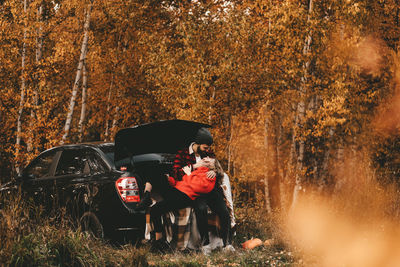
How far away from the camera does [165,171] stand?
729 centimetres

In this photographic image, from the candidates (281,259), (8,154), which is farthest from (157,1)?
(281,259)

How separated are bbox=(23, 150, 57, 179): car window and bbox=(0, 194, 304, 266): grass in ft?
3.84

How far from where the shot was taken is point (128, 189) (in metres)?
6.67

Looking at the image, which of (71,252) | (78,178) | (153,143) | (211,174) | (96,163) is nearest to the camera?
(71,252)

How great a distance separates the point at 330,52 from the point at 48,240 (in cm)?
1200

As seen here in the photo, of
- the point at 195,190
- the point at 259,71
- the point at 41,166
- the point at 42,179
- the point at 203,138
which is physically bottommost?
the point at 42,179

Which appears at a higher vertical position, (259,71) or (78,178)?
(259,71)

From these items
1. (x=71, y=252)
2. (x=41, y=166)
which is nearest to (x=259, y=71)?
(x=41, y=166)

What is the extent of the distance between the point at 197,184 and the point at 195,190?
0.10 meters

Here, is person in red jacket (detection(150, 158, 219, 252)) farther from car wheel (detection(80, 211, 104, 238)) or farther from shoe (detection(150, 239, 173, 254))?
car wheel (detection(80, 211, 104, 238))

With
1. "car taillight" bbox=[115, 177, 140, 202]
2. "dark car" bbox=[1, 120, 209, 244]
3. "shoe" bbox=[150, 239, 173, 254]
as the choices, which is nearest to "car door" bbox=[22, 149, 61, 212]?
"dark car" bbox=[1, 120, 209, 244]

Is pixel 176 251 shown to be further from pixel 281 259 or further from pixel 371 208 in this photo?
pixel 371 208

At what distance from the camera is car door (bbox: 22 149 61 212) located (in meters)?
7.73

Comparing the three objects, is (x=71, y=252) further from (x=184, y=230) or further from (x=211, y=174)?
(x=211, y=174)
